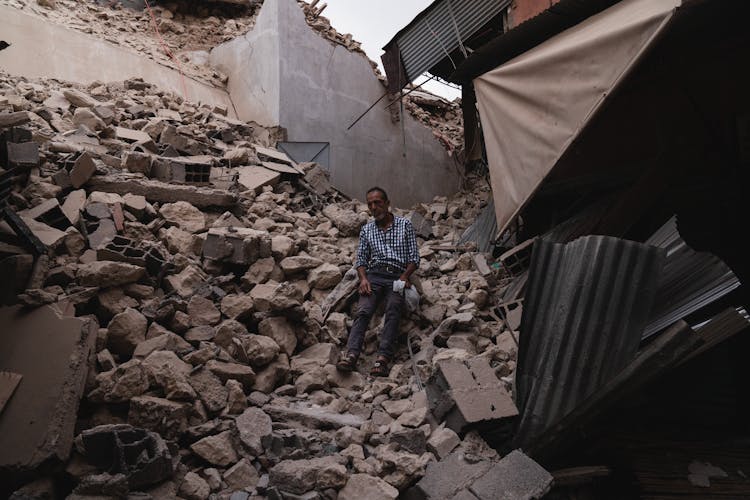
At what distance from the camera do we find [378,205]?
4.41m

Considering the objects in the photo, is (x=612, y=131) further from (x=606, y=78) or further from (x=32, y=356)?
(x=32, y=356)

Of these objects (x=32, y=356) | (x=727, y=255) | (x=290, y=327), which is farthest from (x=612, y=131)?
(x=32, y=356)

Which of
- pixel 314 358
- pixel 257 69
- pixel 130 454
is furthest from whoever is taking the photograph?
pixel 257 69

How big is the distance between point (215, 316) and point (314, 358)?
83 centimetres

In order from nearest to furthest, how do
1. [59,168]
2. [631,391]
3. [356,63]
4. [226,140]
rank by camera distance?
[631,391]
[59,168]
[226,140]
[356,63]

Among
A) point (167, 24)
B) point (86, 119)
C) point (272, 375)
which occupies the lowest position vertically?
point (272, 375)

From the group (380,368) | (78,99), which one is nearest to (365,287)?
(380,368)

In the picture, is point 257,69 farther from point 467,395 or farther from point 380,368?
point 467,395

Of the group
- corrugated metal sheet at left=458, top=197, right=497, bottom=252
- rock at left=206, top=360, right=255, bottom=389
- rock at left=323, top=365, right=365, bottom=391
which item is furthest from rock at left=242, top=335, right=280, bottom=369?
corrugated metal sheet at left=458, top=197, right=497, bottom=252

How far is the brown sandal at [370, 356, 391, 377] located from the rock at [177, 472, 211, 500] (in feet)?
5.45

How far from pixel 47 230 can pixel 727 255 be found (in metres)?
5.24

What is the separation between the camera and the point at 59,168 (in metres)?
4.59

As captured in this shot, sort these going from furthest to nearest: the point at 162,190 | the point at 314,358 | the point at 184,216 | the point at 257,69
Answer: the point at 257,69
the point at 162,190
the point at 184,216
the point at 314,358

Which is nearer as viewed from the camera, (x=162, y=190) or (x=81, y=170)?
(x=81, y=170)
